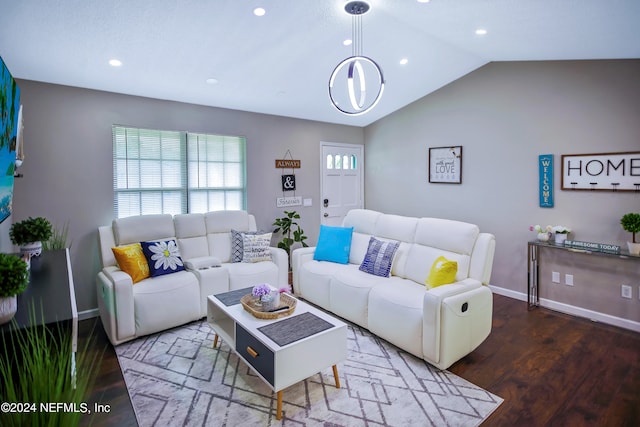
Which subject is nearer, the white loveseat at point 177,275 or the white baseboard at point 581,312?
the white loveseat at point 177,275

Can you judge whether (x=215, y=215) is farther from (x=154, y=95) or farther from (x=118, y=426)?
(x=118, y=426)

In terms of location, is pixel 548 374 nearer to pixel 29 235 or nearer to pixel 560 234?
pixel 560 234

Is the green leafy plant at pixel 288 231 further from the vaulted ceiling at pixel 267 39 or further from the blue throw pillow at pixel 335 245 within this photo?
the vaulted ceiling at pixel 267 39

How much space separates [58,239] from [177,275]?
115cm

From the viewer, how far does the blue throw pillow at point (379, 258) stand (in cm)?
343

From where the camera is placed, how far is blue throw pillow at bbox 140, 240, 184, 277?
11.2 ft

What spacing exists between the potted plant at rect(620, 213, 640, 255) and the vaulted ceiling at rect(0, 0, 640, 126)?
Answer: 4.76 feet

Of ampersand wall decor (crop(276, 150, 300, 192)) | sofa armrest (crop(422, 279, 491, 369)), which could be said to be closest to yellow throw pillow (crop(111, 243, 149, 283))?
ampersand wall decor (crop(276, 150, 300, 192))

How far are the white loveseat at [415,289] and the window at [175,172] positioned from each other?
140 centimetres

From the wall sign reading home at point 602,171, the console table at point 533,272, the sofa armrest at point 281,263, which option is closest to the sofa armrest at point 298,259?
the sofa armrest at point 281,263

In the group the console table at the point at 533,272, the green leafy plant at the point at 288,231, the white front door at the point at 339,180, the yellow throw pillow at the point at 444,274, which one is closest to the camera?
the yellow throw pillow at the point at 444,274

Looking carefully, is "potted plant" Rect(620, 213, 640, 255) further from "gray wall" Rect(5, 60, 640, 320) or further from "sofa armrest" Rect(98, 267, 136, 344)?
"sofa armrest" Rect(98, 267, 136, 344)

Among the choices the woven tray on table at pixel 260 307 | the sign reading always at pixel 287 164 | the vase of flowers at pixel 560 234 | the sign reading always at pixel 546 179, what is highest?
the sign reading always at pixel 287 164

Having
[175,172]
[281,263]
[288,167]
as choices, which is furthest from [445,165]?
[175,172]
